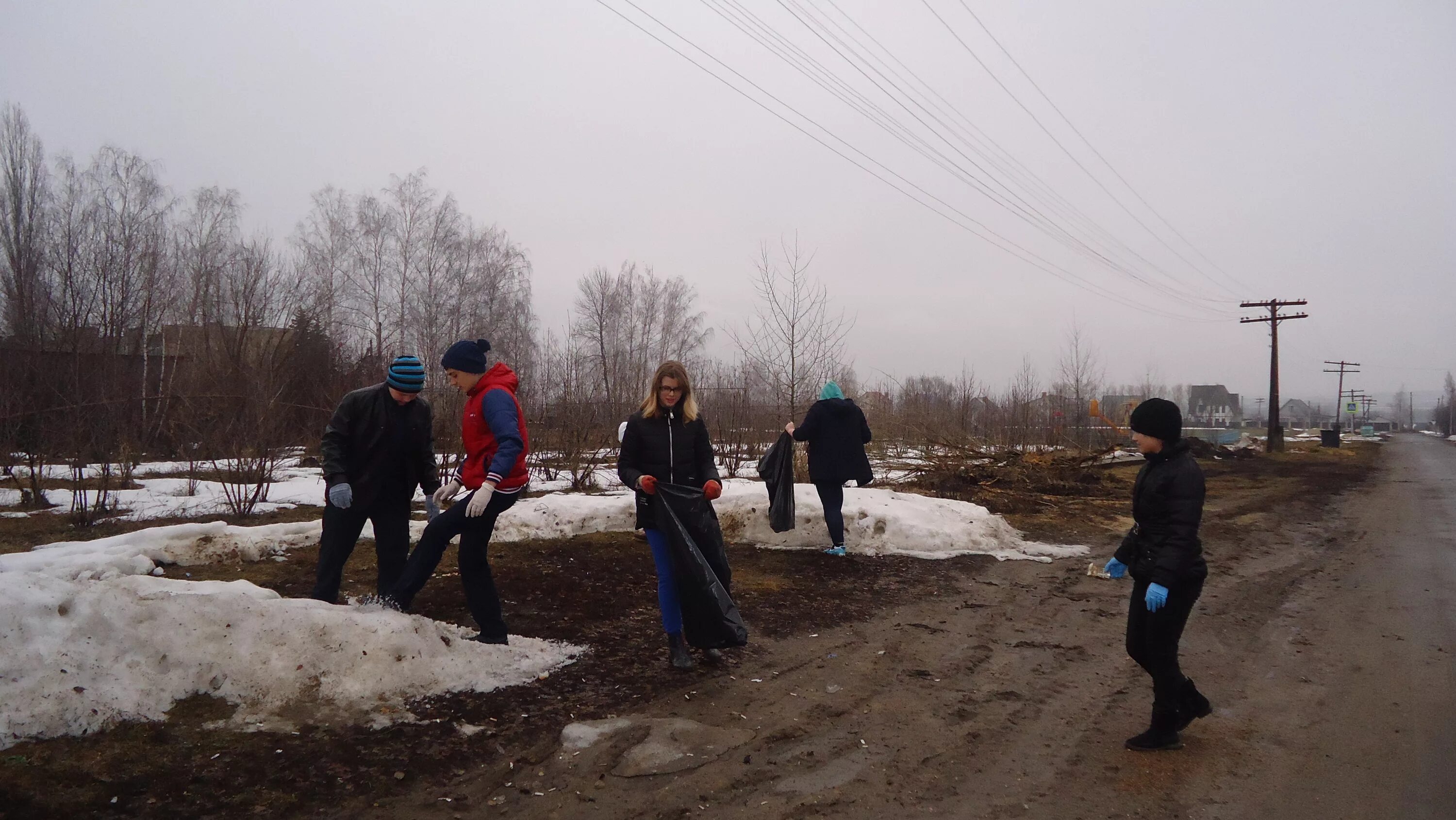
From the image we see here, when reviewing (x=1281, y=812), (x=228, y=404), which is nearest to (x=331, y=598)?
(x=1281, y=812)

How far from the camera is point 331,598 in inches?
181

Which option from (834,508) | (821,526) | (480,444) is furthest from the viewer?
(821,526)

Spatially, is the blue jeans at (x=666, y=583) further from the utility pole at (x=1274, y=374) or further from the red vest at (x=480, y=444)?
the utility pole at (x=1274, y=374)

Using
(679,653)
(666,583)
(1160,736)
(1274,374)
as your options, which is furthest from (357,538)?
(1274,374)

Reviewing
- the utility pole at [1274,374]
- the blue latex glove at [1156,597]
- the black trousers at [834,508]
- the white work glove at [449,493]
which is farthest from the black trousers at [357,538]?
the utility pole at [1274,374]

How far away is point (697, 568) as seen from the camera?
177 inches

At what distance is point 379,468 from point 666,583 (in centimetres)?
178

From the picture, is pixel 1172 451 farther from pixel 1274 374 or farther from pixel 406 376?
pixel 1274 374

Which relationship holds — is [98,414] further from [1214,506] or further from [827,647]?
[1214,506]

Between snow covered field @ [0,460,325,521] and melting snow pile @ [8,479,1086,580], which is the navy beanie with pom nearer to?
melting snow pile @ [8,479,1086,580]

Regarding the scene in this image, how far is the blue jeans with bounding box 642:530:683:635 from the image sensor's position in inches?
181

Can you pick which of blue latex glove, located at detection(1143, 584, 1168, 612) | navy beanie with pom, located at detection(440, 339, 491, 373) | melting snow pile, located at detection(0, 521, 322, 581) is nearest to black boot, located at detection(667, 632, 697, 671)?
navy beanie with pom, located at detection(440, 339, 491, 373)

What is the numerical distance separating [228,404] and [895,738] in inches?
372

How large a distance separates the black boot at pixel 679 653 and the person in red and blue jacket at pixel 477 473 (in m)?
1.08
